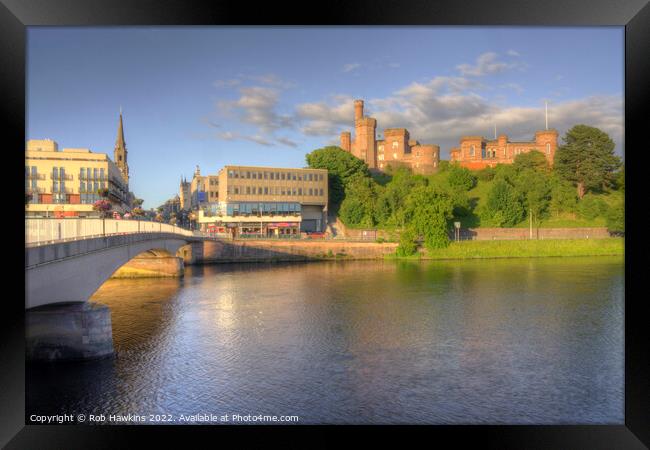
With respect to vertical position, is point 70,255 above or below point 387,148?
below

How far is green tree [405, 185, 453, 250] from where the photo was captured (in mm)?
60750

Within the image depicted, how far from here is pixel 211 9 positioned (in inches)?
397

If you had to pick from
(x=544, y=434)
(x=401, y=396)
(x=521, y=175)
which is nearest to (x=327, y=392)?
(x=401, y=396)

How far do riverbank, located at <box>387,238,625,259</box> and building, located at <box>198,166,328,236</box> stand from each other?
1745 cm

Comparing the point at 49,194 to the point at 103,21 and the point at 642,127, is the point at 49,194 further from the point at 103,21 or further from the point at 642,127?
the point at 642,127

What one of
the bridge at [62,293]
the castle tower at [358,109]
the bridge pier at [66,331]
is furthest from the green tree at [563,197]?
the bridge pier at [66,331]

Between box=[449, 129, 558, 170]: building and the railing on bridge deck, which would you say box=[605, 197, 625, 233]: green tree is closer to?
box=[449, 129, 558, 170]: building

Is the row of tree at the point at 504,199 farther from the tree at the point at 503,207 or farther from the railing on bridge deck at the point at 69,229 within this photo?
the railing on bridge deck at the point at 69,229

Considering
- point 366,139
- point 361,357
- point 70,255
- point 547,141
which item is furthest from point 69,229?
point 547,141

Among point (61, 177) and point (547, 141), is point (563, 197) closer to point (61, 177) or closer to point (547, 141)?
point (547, 141)

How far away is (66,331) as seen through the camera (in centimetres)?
1662

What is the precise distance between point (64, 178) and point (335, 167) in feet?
126

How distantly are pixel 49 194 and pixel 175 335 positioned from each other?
142 ft

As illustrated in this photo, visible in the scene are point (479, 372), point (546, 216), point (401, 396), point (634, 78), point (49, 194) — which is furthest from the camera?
point (546, 216)
